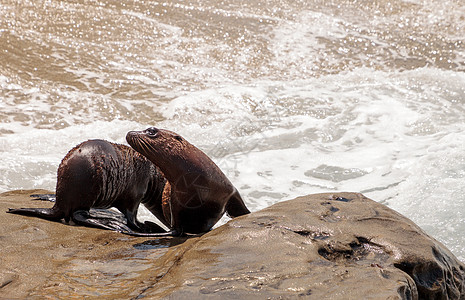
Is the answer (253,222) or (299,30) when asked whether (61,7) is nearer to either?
(299,30)

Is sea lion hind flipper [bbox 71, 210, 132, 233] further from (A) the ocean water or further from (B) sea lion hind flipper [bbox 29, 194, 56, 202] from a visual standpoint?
(A) the ocean water

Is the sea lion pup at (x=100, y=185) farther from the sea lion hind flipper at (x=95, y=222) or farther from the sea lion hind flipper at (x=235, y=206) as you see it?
the sea lion hind flipper at (x=235, y=206)

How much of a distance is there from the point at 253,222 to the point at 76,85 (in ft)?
22.1

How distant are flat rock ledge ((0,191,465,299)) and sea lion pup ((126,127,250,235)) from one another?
0.89 ft

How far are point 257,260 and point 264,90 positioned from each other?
7.03m

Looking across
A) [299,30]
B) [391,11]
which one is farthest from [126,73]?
[391,11]

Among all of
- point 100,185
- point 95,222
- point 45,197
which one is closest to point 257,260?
point 95,222

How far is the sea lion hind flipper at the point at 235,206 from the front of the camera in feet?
13.4

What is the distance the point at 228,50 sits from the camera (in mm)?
11188

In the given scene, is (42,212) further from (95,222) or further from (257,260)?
(257,260)

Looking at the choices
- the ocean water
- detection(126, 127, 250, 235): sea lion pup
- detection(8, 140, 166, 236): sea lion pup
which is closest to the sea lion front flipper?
detection(8, 140, 166, 236): sea lion pup

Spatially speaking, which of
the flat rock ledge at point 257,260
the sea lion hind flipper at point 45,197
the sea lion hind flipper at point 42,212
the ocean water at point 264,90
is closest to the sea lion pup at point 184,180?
the flat rock ledge at point 257,260

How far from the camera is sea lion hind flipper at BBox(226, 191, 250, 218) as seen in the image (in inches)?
161

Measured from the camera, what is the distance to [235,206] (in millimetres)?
4125
